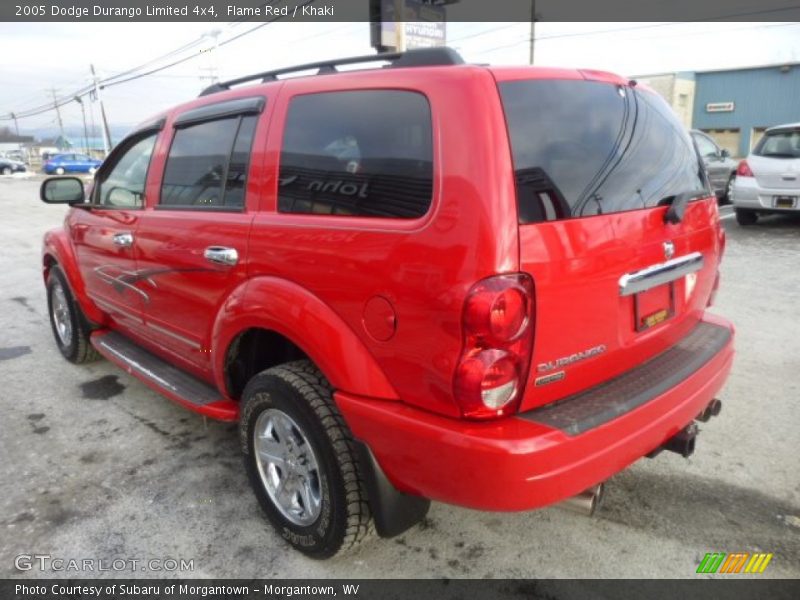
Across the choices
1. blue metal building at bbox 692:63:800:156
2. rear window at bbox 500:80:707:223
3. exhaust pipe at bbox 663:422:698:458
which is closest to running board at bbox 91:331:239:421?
rear window at bbox 500:80:707:223

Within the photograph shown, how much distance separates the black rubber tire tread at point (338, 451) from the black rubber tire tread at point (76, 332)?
282cm

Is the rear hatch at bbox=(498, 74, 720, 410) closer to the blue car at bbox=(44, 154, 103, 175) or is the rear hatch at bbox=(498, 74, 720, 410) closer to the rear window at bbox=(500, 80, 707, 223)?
the rear window at bbox=(500, 80, 707, 223)

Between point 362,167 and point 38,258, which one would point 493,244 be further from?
point 38,258

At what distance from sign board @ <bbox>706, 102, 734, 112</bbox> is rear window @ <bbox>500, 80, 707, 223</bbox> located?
147 ft

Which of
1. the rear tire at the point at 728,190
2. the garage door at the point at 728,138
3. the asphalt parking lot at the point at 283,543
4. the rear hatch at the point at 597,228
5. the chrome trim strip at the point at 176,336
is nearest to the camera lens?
the rear hatch at the point at 597,228

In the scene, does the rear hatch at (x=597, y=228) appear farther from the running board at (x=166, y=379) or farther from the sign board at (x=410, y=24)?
the sign board at (x=410, y=24)

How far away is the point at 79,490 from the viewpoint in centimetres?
296

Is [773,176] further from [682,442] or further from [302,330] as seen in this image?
[302,330]

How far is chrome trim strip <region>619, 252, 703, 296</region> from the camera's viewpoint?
211cm

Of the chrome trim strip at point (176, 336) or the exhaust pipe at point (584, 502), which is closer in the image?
the exhaust pipe at point (584, 502)

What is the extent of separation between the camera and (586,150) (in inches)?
81.4

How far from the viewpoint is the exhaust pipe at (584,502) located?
208 centimetres

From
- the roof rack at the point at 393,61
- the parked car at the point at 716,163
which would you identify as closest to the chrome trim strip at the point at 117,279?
the roof rack at the point at 393,61

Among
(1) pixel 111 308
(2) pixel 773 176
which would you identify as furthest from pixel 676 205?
(2) pixel 773 176
